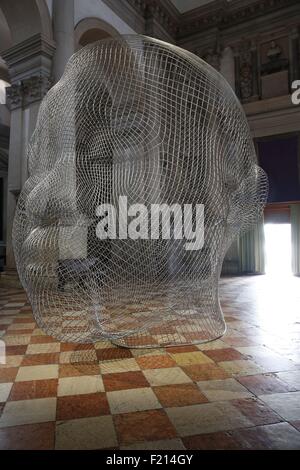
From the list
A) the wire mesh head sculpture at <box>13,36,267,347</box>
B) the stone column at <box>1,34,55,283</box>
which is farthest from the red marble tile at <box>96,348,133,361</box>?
the stone column at <box>1,34,55,283</box>

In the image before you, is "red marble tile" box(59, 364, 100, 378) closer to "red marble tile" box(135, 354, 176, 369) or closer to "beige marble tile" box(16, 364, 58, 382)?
"beige marble tile" box(16, 364, 58, 382)

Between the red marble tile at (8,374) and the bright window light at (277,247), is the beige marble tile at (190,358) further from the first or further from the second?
the bright window light at (277,247)

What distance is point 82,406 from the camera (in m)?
1.62

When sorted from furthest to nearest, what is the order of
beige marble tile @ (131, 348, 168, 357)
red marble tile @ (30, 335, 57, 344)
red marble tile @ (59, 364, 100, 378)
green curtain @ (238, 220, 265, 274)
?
green curtain @ (238, 220, 265, 274)
red marble tile @ (30, 335, 57, 344)
beige marble tile @ (131, 348, 168, 357)
red marble tile @ (59, 364, 100, 378)

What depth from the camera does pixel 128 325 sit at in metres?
3.28

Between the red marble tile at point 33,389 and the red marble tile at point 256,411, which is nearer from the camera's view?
the red marble tile at point 256,411

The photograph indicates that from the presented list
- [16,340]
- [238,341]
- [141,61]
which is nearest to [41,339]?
[16,340]

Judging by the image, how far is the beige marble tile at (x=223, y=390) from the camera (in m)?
1.72

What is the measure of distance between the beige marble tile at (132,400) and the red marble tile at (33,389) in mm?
302

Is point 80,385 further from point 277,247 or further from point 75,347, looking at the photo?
point 277,247

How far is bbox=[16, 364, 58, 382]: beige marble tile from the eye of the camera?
2.00 metres

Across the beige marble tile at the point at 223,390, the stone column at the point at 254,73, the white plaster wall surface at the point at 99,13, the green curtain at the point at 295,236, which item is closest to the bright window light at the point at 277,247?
the green curtain at the point at 295,236

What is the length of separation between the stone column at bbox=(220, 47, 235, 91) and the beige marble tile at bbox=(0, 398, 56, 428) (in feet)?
33.0

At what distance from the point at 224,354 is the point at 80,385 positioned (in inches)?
39.1
